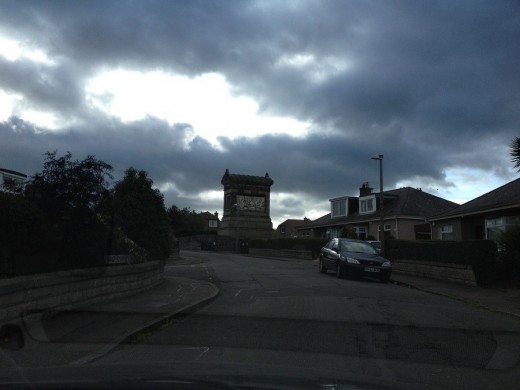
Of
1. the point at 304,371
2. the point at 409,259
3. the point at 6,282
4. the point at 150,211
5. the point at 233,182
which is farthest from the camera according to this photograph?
the point at 233,182

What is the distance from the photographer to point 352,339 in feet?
26.5

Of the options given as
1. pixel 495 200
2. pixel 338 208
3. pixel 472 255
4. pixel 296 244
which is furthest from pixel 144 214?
pixel 338 208

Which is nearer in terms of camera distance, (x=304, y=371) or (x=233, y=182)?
(x=304, y=371)

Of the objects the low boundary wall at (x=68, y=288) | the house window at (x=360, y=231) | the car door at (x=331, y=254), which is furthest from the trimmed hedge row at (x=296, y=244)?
the low boundary wall at (x=68, y=288)

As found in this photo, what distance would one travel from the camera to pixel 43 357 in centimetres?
659

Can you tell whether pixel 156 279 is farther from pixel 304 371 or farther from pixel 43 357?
pixel 304 371

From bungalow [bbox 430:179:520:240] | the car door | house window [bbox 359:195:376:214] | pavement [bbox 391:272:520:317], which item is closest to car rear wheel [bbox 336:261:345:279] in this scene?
the car door

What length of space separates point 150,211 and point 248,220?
4089cm

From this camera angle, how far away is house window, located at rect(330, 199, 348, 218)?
5209 centimetres

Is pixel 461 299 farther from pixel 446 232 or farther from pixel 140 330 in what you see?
pixel 446 232

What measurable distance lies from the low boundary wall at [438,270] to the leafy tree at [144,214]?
10.1 metres

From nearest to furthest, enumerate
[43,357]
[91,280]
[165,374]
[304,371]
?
1. [165,374]
2. [304,371]
3. [43,357]
4. [91,280]

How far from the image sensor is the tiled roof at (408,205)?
140 ft

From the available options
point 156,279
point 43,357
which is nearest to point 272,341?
point 43,357
